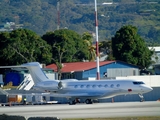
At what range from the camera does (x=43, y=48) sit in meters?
116

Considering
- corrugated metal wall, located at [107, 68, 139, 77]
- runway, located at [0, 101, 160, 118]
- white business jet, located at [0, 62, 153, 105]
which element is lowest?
runway, located at [0, 101, 160, 118]

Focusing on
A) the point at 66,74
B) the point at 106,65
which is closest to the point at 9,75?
the point at 66,74

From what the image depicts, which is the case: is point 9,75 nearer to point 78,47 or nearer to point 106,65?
point 106,65

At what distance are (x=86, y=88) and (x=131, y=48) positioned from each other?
52.7 metres

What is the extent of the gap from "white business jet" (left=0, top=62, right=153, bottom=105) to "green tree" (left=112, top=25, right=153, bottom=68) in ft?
164

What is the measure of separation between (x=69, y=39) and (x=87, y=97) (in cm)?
6631

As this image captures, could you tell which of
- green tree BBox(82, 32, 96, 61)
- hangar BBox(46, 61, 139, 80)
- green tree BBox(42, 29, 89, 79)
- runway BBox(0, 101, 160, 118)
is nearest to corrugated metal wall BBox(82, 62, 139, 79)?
hangar BBox(46, 61, 139, 80)

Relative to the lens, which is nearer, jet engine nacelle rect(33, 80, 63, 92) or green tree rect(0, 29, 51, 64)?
jet engine nacelle rect(33, 80, 63, 92)

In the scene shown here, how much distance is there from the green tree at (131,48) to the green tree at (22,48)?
15.0 m

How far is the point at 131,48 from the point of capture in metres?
117

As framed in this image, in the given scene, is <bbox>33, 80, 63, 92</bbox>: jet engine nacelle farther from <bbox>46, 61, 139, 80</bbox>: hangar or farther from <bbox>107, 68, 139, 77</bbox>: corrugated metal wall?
<bbox>46, 61, 139, 80</bbox>: hangar

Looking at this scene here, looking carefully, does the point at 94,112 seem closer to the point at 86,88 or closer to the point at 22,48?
the point at 86,88

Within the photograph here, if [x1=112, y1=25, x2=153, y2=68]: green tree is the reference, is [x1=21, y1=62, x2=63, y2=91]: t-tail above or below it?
below

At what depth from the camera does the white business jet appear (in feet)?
203
